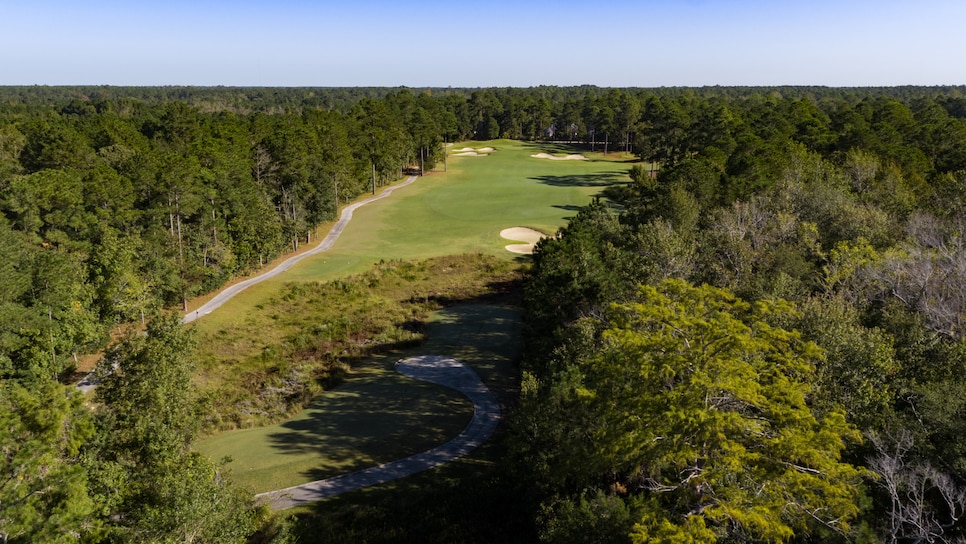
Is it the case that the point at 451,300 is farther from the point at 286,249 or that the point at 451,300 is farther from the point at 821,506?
the point at 821,506

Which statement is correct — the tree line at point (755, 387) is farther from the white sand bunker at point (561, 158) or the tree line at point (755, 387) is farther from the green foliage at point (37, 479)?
the white sand bunker at point (561, 158)

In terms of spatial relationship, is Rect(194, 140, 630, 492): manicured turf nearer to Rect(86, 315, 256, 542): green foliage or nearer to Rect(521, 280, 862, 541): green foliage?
Rect(86, 315, 256, 542): green foliage

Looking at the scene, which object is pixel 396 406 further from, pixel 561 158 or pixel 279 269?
pixel 561 158

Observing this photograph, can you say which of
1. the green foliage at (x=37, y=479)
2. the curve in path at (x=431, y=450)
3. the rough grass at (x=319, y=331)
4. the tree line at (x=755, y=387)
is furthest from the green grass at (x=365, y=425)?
the green foliage at (x=37, y=479)

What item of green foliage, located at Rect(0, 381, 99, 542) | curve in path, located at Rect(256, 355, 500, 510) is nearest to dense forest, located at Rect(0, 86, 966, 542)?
green foliage, located at Rect(0, 381, 99, 542)

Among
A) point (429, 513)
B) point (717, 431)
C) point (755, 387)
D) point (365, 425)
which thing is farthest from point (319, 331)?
point (755, 387)

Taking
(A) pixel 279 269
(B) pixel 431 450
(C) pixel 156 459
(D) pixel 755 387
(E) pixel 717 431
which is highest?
(D) pixel 755 387
